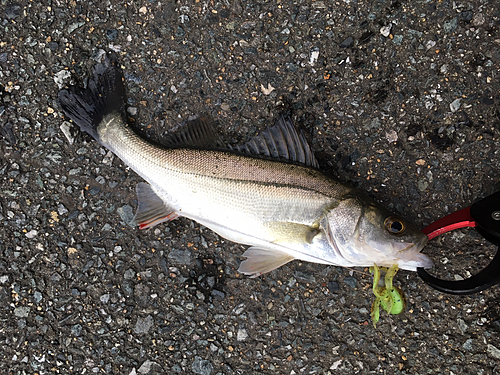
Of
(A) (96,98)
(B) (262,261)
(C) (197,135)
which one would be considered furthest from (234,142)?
(A) (96,98)

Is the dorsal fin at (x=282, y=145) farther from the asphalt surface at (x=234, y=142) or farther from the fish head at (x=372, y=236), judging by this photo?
the fish head at (x=372, y=236)

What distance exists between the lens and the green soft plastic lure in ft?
8.69

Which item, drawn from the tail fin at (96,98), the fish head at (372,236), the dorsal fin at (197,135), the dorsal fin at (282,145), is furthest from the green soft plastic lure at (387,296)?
the tail fin at (96,98)

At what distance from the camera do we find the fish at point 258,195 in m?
2.54

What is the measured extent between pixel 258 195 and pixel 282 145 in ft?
1.44

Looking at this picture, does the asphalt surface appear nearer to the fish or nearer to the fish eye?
the fish

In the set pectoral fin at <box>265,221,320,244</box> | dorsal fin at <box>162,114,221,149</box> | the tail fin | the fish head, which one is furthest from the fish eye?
the tail fin

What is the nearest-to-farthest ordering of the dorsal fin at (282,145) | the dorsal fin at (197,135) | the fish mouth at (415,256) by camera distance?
1. the fish mouth at (415,256)
2. the dorsal fin at (282,145)
3. the dorsal fin at (197,135)

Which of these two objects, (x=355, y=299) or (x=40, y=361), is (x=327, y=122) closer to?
(x=355, y=299)

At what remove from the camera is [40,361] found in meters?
3.09

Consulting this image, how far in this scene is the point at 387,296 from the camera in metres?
2.72

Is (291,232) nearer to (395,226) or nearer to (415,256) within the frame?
(395,226)

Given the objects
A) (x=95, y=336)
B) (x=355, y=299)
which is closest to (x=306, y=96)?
(x=355, y=299)

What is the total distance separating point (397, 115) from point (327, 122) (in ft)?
1.89
